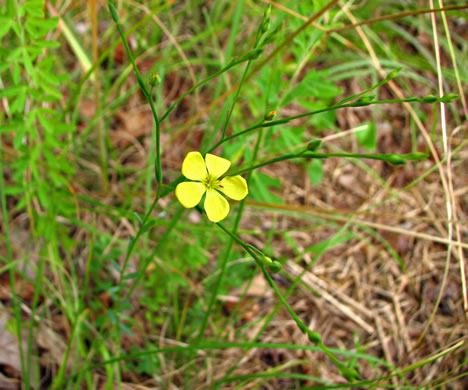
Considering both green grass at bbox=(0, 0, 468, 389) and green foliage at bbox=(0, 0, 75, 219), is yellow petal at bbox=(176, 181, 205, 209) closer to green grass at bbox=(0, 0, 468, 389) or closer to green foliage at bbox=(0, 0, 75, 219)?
green grass at bbox=(0, 0, 468, 389)

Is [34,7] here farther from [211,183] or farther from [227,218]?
[227,218]

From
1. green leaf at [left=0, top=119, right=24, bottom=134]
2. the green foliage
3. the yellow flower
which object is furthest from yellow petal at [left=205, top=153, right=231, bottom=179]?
green leaf at [left=0, top=119, right=24, bottom=134]

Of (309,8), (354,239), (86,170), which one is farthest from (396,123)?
(86,170)

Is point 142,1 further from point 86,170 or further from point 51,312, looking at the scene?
point 51,312

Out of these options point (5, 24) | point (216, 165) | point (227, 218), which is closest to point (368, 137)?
point (227, 218)

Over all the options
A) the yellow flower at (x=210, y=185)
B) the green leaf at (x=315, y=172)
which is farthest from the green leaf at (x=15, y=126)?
the green leaf at (x=315, y=172)

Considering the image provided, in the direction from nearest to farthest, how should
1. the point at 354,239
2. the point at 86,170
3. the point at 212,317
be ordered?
the point at 212,317
the point at 86,170
the point at 354,239

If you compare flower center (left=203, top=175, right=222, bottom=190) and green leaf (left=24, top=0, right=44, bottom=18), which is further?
green leaf (left=24, top=0, right=44, bottom=18)
